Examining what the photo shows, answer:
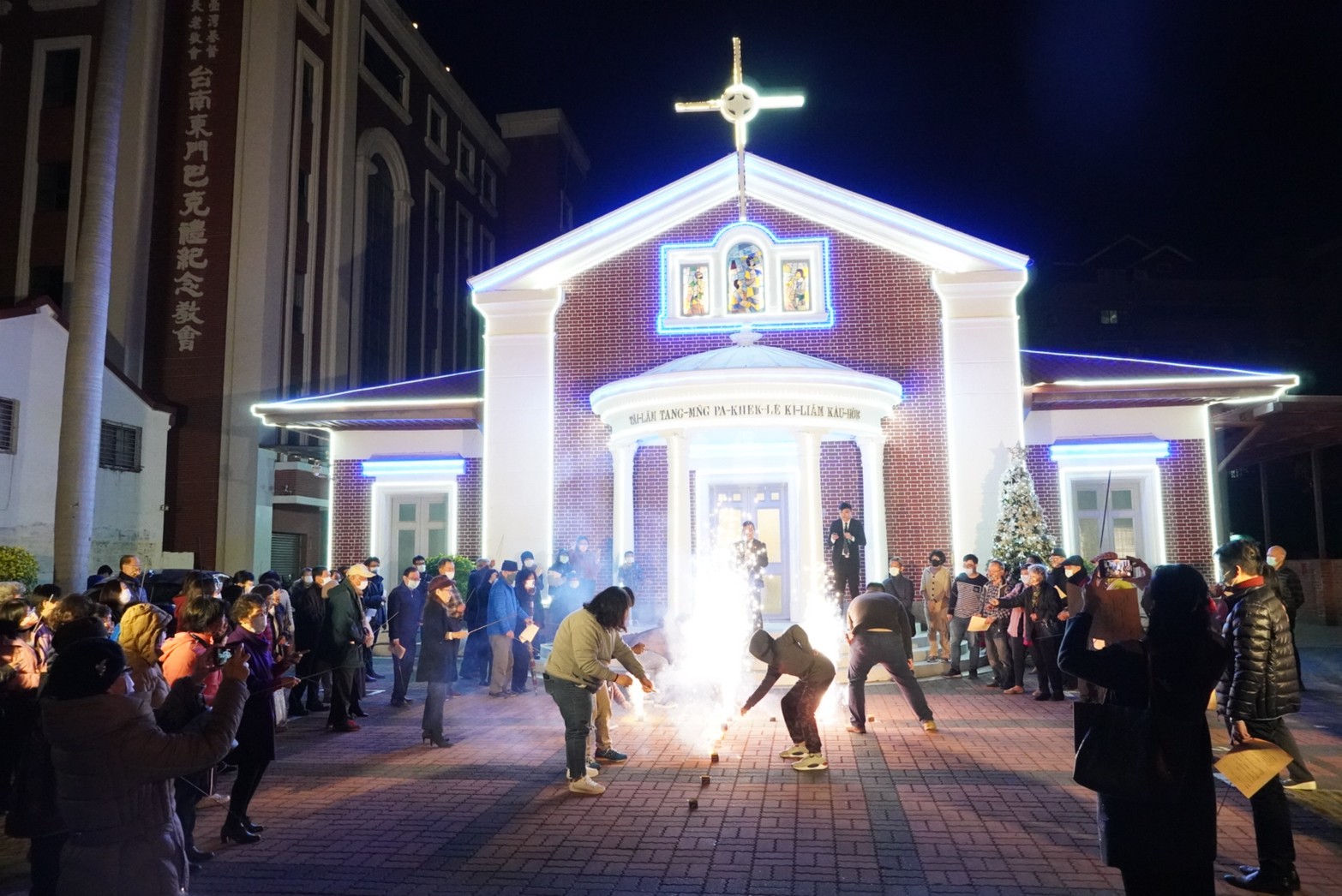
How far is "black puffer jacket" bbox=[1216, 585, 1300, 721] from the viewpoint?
540 centimetres

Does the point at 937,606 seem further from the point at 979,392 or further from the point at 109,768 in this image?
the point at 109,768

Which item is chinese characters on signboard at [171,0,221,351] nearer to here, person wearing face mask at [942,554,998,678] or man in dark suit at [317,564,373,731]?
man in dark suit at [317,564,373,731]

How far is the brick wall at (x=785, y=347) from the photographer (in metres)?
17.6

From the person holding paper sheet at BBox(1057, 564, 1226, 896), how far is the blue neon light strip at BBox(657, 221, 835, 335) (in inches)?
574

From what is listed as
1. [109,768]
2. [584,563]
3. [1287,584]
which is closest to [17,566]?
[584,563]

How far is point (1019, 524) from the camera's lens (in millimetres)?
15375

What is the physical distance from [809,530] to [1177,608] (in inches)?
452

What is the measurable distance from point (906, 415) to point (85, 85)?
26.6m

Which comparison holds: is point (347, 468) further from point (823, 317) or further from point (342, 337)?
point (342, 337)

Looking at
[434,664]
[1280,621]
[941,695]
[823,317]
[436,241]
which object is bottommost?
[941,695]

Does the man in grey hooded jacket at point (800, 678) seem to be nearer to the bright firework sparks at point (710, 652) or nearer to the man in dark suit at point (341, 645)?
the bright firework sparks at point (710, 652)

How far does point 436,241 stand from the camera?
39.1 metres

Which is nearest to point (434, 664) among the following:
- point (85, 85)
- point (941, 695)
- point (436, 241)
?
point (941, 695)

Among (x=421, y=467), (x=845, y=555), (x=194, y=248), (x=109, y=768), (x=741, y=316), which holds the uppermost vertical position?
(x=194, y=248)
